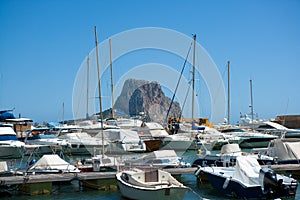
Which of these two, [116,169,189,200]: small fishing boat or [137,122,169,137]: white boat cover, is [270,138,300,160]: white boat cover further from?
[137,122,169,137]: white boat cover

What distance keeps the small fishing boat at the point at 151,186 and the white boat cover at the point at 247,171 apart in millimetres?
3749

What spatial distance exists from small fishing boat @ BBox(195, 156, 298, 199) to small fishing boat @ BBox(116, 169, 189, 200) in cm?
332

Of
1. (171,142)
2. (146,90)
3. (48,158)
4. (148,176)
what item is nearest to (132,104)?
(146,90)

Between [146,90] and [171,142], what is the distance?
31516mm

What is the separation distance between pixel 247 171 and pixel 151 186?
212 inches

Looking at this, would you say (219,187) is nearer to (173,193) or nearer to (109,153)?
(173,193)

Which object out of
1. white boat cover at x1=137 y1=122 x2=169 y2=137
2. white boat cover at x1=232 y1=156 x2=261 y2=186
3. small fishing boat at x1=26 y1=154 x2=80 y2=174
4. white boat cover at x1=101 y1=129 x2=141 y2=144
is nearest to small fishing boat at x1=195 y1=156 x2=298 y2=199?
white boat cover at x1=232 y1=156 x2=261 y2=186

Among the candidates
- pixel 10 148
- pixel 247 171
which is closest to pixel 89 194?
pixel 247 171

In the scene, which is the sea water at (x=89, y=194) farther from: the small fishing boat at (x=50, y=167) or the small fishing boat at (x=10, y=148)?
the small fishing boat at (x=10, y=148)

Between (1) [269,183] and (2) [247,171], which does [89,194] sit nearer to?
(2) [247,171]

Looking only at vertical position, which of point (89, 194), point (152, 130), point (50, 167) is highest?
point (152, 130)

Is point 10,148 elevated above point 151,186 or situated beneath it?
situated beneath

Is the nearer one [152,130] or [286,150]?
[286,150]

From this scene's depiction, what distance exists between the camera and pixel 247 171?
933 inches
